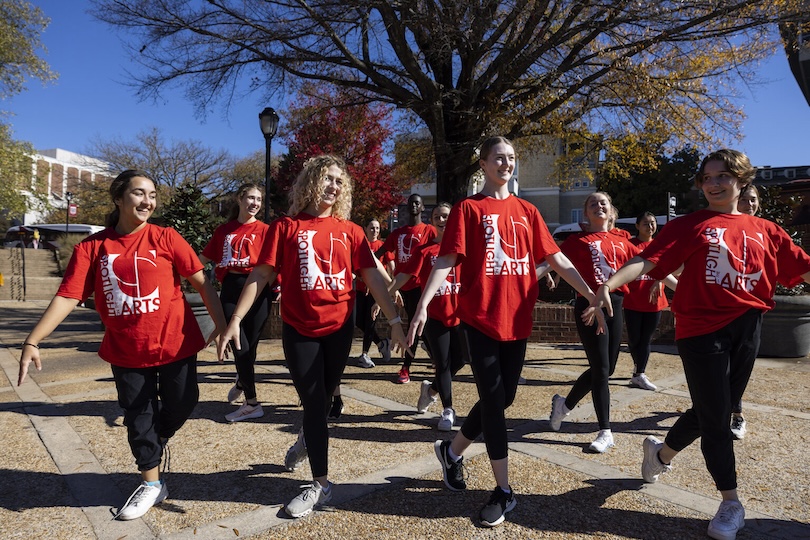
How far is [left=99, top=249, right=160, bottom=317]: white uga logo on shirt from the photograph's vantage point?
9.88 feet

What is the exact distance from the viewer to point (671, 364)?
24.8 feet

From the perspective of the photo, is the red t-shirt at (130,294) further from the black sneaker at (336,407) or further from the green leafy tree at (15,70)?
the green leafy tree at (15,70)

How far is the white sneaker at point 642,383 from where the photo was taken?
601 centimetres

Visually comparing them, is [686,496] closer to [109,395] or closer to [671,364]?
[671,364]

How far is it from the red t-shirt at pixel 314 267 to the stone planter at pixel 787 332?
722 cm

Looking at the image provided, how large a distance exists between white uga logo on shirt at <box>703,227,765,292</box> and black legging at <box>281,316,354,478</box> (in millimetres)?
1929

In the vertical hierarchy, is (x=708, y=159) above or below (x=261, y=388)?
above

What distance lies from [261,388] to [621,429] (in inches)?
143

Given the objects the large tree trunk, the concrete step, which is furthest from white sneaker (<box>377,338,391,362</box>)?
the concrete step

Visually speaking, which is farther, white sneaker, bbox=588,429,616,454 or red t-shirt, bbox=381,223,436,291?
red t-shirt, bbox=381,223,436,291

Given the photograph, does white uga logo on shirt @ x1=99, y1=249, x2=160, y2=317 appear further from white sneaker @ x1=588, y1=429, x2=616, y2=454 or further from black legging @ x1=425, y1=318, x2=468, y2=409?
white sneaker @ x1=588, y1=429, x2=616, y2=454

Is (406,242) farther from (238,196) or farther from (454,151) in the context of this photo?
(454,151)

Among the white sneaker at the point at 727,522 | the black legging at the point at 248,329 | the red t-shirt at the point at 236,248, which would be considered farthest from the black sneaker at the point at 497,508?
→ the red t-shirt at the point at 236,248

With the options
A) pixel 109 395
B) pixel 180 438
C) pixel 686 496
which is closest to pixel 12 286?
pixel 109 395
